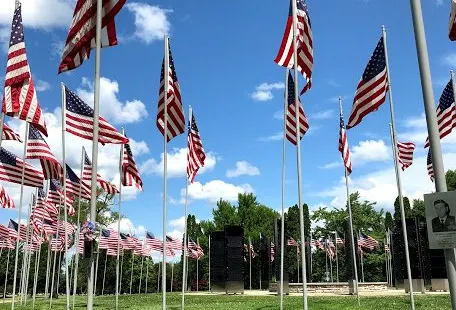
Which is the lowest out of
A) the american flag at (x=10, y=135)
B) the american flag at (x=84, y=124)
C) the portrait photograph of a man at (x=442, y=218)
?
the portrait photograph of a man at (x=442, y=218)

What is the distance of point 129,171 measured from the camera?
20891 mm

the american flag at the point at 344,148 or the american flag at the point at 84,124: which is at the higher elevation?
the american flag at the point at 344,148

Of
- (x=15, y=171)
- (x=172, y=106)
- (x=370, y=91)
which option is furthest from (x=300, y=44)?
(x=15, y=171)

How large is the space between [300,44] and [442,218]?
7.95m

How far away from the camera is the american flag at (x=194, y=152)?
1827cm

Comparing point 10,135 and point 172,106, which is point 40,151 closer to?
point 10,135

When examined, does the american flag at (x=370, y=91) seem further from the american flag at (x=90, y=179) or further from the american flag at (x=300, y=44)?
the american flag at (x=90, y=179)

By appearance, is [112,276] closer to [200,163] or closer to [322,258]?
[322,258]

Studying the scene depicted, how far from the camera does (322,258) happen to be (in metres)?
74.1

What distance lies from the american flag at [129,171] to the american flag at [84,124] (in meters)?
6.93

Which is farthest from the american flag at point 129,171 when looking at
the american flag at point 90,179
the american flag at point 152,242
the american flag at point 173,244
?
the american flag at point 152,242

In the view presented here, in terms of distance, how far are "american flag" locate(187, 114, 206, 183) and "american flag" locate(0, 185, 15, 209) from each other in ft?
28.7

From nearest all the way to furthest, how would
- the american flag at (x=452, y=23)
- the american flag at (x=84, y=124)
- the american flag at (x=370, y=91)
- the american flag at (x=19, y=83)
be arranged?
the american flag at (x=452, y=23) < the american flag at (x=84, y=124) < the american flag at (x=19, y=83) < the american flag at (x=370, y=91)

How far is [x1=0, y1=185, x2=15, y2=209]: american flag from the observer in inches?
841
